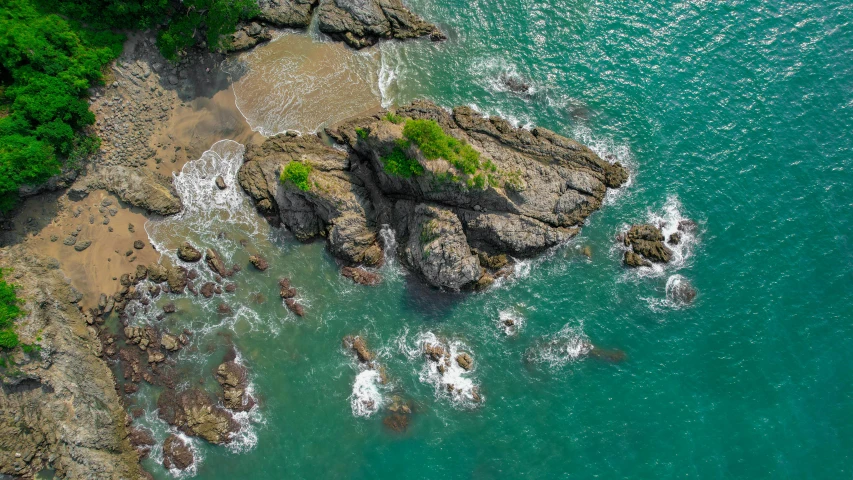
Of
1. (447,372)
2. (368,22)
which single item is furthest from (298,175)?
(447,372)

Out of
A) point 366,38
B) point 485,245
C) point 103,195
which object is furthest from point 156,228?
point 485,245

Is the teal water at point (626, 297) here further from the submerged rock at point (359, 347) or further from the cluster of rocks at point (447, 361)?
the cluster of rocks at point (447, 361)

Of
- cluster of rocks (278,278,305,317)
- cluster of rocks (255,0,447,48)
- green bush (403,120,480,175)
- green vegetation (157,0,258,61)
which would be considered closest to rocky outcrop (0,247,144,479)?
cluster of rocks (278,278,305,317)

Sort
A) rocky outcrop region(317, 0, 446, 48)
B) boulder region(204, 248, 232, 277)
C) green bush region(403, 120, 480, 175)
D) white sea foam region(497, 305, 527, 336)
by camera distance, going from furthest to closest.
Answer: rocky outcrop region(317, 0, 446, 48) < boulder region(204, 248, 232, 277) < white sea foam region(497, 305, 527, 336) < green bush region(403, 120, 480, 175)

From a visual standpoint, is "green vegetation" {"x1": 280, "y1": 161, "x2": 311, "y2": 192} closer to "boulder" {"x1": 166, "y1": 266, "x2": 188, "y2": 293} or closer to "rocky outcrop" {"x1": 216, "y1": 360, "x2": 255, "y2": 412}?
"boulder" {"x1": 166, "y1": 266, "x2": 188, "y2": 293}

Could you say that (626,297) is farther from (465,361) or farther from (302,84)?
(302,84)

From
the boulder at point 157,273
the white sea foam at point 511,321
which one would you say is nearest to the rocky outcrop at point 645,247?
the white sea foam at point 511,321
